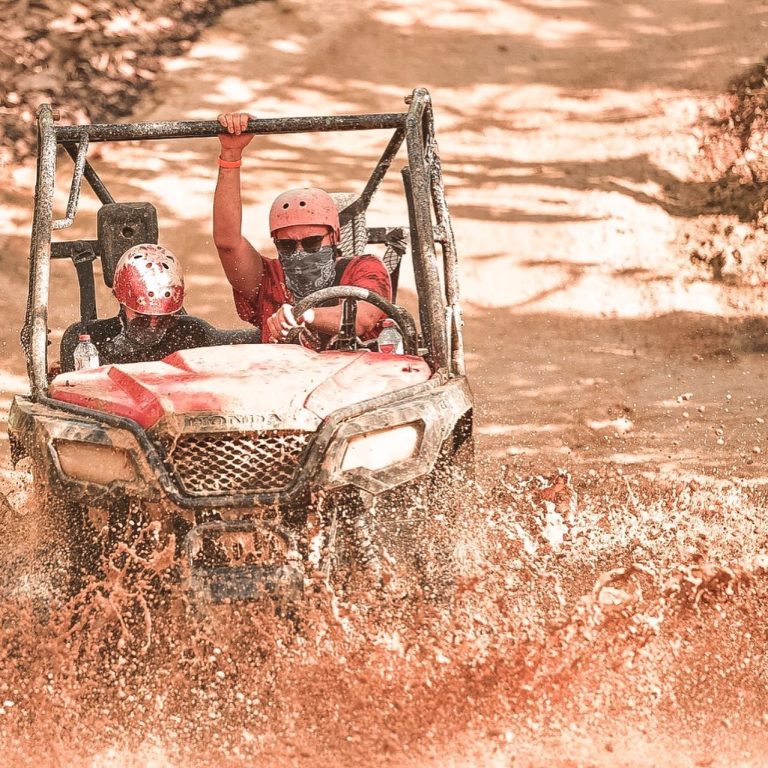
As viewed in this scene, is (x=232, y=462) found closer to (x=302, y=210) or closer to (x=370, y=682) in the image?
(x=370, y=682)

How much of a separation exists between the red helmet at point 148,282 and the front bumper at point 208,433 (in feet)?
2.78

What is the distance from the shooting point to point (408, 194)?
4680 millimetres

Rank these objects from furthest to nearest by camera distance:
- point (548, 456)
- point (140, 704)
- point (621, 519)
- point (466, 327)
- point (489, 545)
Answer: point (466, 327) < point (548, 456) < point (621, 519) < point (489, 545) < point (140, 704)

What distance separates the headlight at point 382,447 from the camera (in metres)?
3.29

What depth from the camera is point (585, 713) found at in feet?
11.9

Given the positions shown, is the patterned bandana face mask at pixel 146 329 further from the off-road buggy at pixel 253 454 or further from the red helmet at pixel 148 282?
the off-road buggy at pixel 253 454

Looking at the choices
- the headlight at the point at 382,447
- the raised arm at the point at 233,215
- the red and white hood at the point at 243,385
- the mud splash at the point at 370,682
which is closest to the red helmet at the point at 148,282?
the raised arm at the point at 233,215

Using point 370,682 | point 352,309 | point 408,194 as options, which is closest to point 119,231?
point 408,194

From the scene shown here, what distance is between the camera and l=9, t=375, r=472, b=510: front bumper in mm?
3201

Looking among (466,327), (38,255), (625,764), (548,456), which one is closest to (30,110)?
(466,327)

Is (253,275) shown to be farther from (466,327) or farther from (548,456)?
(466,327)

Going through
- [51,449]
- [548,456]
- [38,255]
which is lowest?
[548,456]

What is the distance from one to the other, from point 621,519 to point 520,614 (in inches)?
63.9

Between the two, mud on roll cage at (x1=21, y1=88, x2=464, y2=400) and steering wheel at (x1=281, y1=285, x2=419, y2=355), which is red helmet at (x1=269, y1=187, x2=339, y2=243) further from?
steering wheel at (x1=281, y1=285, x2=419, y2=355)
